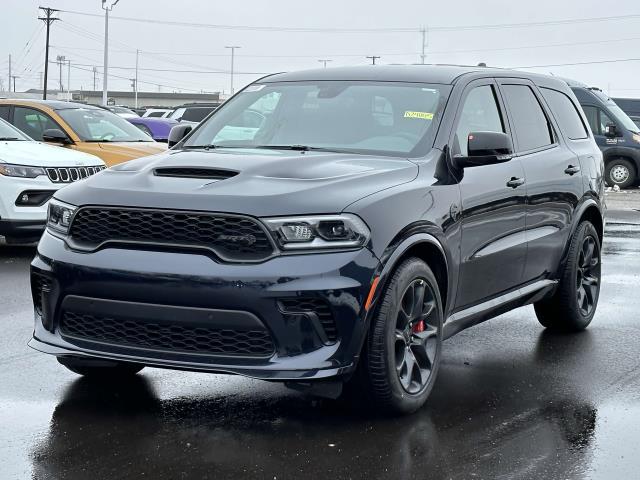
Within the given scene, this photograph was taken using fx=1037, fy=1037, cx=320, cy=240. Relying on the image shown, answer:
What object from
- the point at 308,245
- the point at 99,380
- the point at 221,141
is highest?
the point at 221,141

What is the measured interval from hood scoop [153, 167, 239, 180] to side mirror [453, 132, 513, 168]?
4.40 feet

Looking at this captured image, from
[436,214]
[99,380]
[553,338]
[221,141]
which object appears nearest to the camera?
[436,214]

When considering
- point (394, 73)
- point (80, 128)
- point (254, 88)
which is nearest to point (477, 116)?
point (394, 73)

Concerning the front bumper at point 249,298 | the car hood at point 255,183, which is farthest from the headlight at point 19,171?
the front bumper at point 249,298

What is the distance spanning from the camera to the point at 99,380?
18.6 ft

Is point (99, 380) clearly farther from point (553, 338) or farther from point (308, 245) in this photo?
point (553, 338)

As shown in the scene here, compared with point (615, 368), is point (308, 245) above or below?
above

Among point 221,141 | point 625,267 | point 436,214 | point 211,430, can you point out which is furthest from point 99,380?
point 625,267

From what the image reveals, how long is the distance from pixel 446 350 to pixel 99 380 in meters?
2.31

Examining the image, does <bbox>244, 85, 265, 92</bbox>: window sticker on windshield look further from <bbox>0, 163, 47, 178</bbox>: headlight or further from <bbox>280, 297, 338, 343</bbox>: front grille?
<bbox>0, 163, 47, 178</bbox>: headlight

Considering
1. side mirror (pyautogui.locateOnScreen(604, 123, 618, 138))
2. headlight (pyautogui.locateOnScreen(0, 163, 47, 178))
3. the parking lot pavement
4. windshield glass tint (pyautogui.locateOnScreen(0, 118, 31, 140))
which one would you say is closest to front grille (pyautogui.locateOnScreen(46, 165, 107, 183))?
headlight (pyautogui.locateOnScreen(0, 163, 47, 178))

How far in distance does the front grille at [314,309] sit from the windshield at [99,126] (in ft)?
30.8

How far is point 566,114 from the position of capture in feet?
24.5

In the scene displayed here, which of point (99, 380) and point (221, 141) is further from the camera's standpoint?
point (221, 141)
